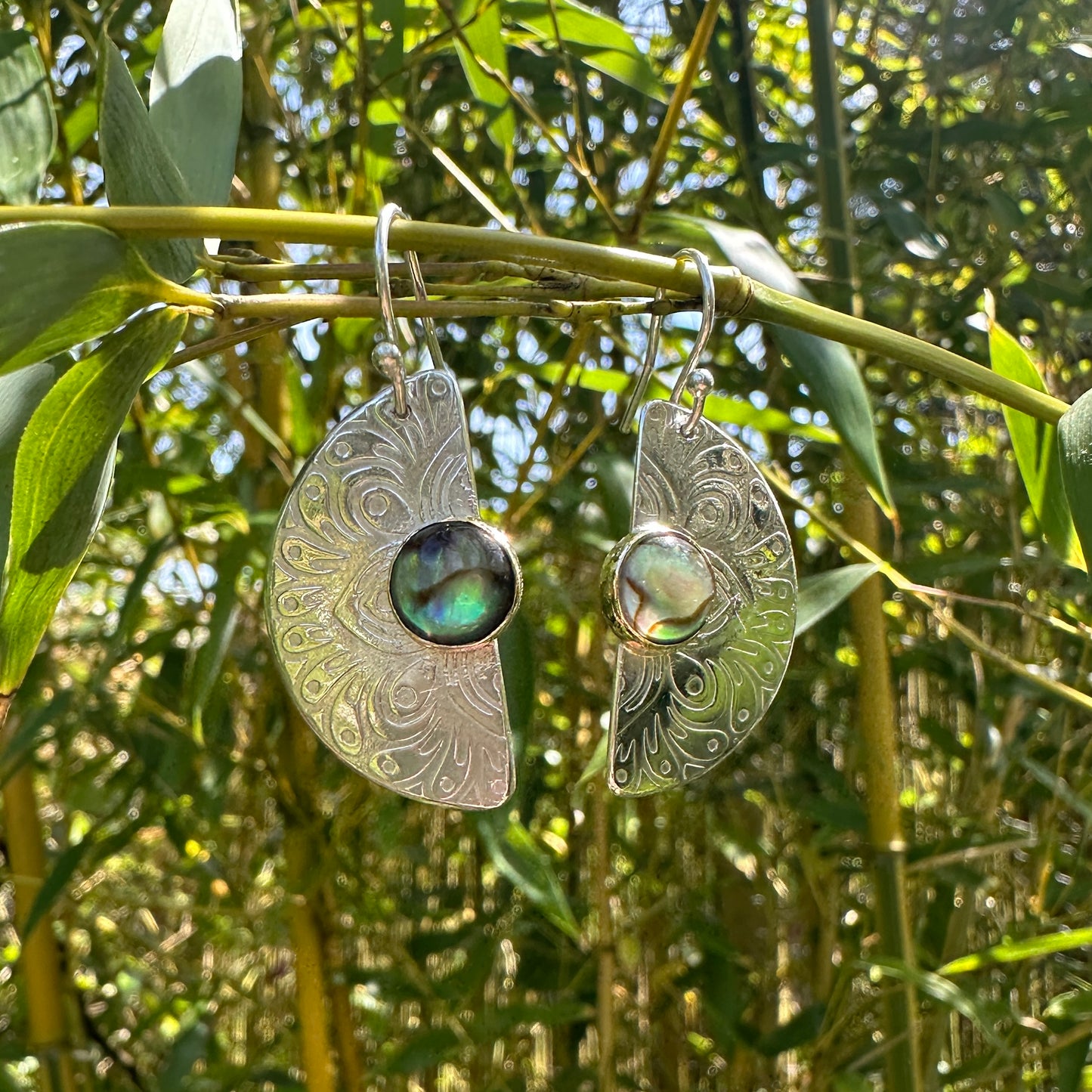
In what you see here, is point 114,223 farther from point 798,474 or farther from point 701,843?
point 701,843

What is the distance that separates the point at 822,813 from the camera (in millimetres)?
778

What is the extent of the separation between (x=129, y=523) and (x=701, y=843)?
0.55m

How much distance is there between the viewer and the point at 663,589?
1.28 ft

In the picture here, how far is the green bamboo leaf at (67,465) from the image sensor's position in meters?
0.33

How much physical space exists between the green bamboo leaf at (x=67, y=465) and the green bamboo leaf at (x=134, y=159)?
0.02 m

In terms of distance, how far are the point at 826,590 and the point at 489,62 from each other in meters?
0.32

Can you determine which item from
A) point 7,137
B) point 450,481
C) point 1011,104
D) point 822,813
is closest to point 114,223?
point 450,481

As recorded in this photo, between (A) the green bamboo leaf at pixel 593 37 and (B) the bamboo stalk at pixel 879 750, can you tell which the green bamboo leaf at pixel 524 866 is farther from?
(A) the green bamboo leaf at pixel 593 37

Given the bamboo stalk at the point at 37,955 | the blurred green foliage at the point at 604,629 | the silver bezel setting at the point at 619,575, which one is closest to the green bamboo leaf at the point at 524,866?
the blurred green foliage at the point at 604,629

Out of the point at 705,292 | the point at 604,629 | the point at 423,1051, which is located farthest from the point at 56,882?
the point at 705,292

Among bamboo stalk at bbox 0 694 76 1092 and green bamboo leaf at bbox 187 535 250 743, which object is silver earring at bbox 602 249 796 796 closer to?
green bamboo leaf at bbox 187 535 250 743

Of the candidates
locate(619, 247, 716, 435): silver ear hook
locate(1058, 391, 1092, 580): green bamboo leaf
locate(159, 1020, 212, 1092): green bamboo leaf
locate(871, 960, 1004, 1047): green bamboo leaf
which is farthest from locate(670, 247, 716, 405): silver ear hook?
locate(159, 1020, 212, 1092): green bamboo leaf

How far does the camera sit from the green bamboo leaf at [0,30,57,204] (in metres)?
0.47

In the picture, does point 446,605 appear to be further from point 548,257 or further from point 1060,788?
point 1060,788
